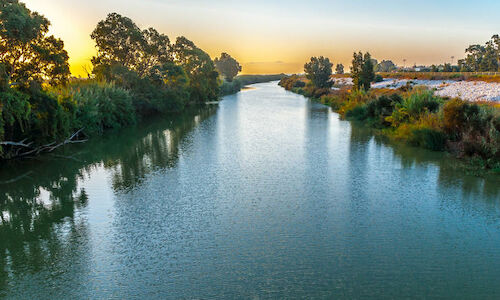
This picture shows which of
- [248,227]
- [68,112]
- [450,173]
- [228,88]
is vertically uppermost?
[228,88]

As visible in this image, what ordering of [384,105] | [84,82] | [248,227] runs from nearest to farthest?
[248,227] < [384,105] < [84,82]

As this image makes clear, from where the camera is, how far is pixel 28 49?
20547 millimetres

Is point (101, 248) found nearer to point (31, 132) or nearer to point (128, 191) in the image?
point (128, 191)

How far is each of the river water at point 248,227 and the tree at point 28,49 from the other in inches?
188

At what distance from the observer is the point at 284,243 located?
1038cm

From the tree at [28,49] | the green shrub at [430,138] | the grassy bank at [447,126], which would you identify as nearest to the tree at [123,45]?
the tree at [28,49]

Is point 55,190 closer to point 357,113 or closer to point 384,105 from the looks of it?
point 384,105

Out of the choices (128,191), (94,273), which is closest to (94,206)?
(128,191)

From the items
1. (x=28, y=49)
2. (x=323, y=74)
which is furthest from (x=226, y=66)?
(x=28, y=49)

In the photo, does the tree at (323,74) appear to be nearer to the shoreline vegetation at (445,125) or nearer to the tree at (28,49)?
the shoreline vegetation at (445,125)

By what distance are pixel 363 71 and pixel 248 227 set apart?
46.3 meters

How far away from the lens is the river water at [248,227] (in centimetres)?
834

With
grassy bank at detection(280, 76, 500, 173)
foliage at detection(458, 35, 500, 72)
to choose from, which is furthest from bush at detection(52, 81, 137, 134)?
foliage at detection(458, 35, 500, 72)

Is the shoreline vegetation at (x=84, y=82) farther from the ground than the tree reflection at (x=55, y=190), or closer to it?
farther from the ground
